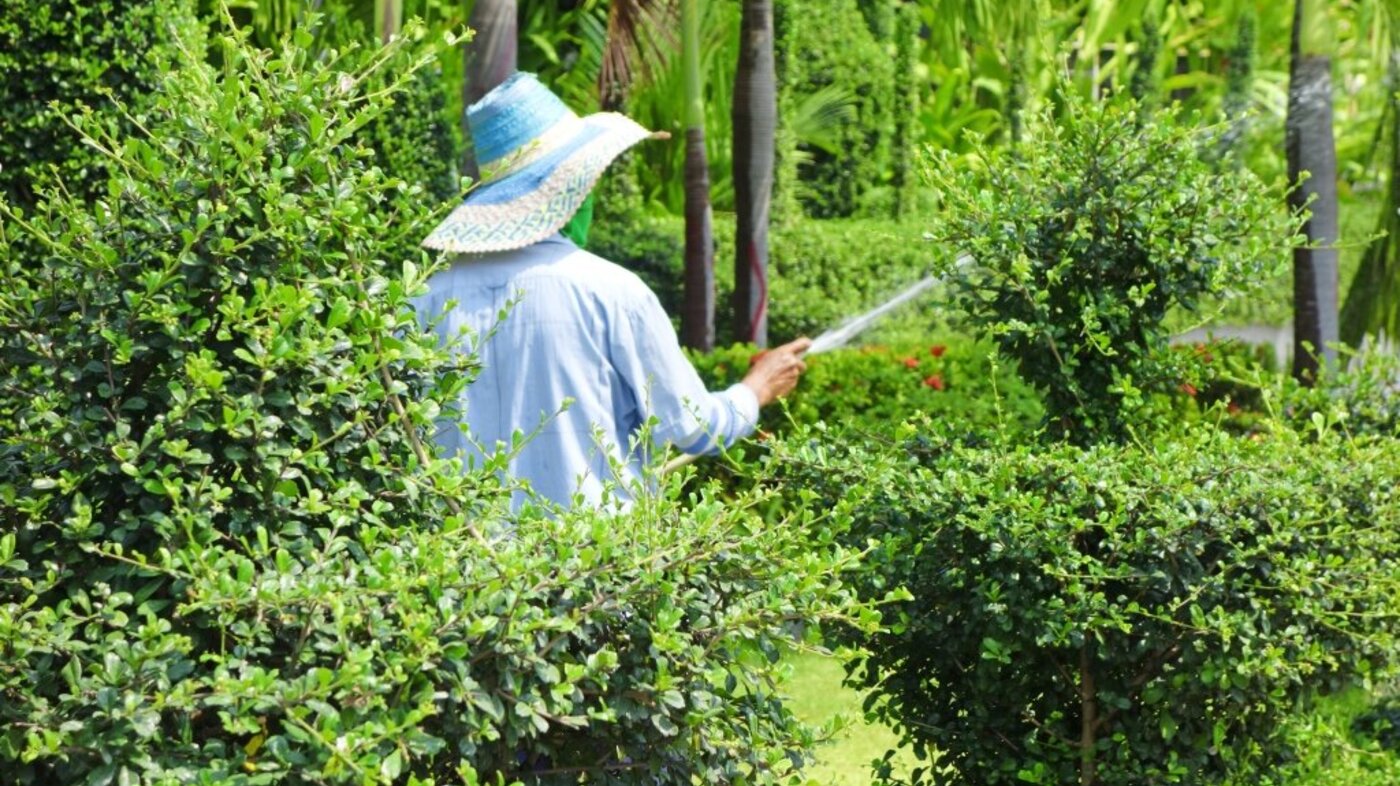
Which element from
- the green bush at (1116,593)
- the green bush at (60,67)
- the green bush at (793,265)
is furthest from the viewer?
the green bush at (793,265)

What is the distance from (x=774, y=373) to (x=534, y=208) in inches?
26.6

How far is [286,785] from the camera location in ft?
7.43

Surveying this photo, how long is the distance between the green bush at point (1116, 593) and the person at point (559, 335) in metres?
0.29

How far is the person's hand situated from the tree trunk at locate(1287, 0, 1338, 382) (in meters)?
5.10

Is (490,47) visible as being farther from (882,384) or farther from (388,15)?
(882,384)

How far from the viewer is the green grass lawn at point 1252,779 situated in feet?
14.5

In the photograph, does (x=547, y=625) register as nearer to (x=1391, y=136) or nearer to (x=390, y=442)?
(x=390, y=442)

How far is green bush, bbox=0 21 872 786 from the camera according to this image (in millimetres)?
2295

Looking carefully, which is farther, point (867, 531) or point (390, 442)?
point (867, 531)

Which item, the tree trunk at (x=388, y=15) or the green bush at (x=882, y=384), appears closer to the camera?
the tree trunk at (x=388, y=15)

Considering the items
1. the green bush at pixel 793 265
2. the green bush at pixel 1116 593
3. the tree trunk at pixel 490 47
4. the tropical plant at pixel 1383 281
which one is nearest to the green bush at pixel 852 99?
the green bush at pixel 793 265

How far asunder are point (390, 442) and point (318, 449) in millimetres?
179

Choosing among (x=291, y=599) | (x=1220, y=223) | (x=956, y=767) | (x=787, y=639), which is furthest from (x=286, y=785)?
(x=1220, y=223)

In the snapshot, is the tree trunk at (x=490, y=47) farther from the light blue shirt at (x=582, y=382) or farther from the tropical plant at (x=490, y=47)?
the light blue shirt at (x=582, y=382)
